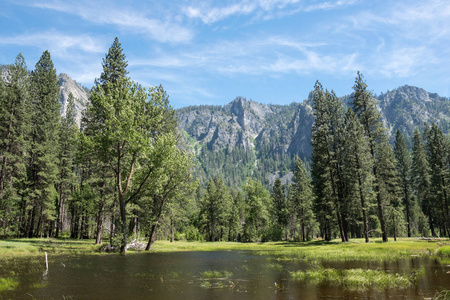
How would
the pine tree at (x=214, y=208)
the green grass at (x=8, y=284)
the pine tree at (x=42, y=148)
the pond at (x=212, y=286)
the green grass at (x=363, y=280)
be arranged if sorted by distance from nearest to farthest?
the pond at (x=212, y=286)
the green grass at (x=8, y=284)
the green grass at (x=363, y=280)
the pine tree at (x=42, y=148)
the pine tree at (x=214, y=208)

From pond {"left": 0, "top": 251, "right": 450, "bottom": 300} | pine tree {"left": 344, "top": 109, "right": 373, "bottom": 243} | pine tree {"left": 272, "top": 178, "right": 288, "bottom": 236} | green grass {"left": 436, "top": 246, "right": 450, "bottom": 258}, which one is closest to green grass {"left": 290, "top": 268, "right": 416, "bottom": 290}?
pond {"left": 0, "top": 251, "right": 450, "bottom": 300}

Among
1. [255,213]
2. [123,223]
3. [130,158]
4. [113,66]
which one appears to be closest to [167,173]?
[130,158]

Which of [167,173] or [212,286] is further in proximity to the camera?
[167,173]

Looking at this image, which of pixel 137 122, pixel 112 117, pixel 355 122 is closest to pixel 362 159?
pixel 355 122

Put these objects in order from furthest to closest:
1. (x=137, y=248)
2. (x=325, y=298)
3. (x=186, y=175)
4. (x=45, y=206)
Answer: (x=45, y=206)
(x=186, y=175)
(x=137, y=248)
(x=325, y=298)

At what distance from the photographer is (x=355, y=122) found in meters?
41.7

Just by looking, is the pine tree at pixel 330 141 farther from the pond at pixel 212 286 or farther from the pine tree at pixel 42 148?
the pine tree at pixel 42 148

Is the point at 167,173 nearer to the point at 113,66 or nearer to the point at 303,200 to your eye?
the point at 113,66

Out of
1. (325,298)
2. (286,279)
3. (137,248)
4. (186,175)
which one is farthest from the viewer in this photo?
(186,175)

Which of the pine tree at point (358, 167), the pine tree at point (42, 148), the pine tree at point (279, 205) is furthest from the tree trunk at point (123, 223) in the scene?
the pine tree at point (279, 205)

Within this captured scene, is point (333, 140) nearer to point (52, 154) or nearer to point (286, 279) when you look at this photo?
point (286, 279)

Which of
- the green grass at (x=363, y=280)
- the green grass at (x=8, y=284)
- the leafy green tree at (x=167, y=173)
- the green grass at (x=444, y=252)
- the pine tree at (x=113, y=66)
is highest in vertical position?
the pine tree at (x=113, y=66)

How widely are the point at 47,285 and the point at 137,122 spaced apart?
20696 mm

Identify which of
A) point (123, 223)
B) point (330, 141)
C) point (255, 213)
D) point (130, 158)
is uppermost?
point (330, 141)
